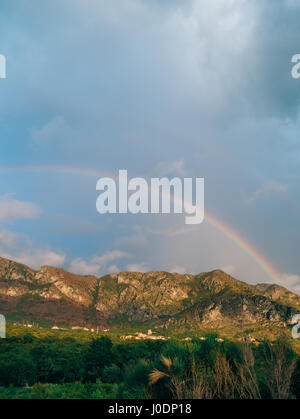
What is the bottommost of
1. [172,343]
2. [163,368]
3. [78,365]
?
[78,365]

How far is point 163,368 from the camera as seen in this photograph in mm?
13359

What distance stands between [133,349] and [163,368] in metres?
67.0

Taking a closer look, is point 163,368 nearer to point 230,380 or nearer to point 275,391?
point 230,380

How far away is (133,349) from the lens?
75.2 metres
